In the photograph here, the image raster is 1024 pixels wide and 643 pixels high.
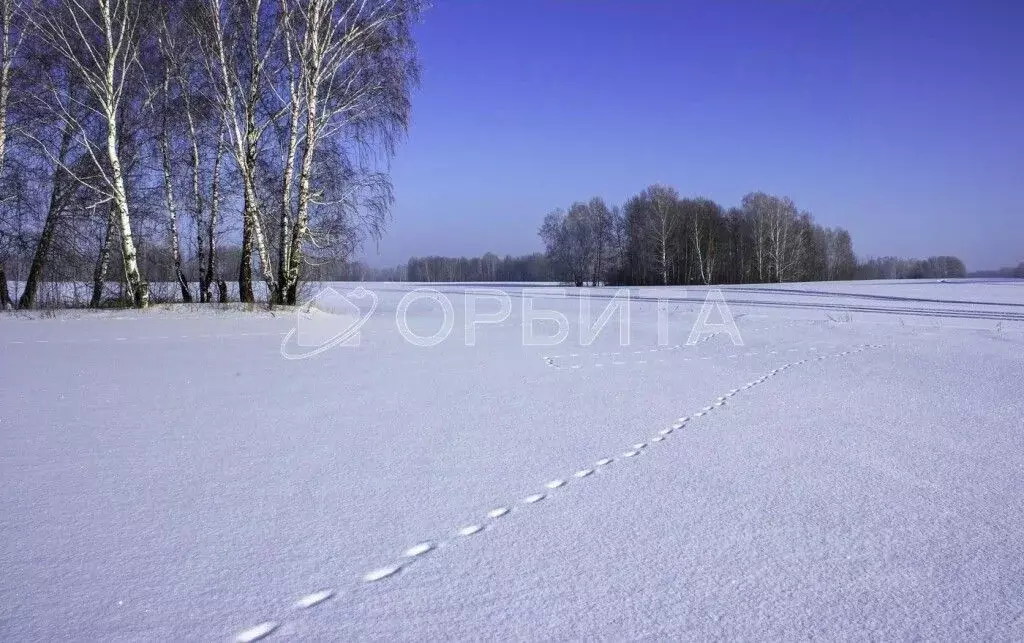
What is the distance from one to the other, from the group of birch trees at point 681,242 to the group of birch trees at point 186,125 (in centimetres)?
3915

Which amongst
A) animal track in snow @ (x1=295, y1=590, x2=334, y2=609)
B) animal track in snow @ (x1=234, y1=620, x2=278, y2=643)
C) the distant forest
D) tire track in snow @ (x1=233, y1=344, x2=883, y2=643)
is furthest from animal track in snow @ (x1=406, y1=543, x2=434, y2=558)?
the distant forest

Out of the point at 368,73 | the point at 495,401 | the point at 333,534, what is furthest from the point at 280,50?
the point at 333,534

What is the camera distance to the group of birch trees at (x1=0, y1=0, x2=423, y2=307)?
12.3 m

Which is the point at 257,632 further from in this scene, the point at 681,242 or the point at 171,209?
the point at 681,242

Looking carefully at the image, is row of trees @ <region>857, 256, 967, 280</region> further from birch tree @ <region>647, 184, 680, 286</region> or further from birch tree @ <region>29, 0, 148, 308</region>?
birch tree @ <region>29, 0, 148, 308</region>

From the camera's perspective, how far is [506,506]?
2.93m

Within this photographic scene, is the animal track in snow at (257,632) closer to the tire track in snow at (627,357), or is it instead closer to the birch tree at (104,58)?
the tire track in snow at (627,357)

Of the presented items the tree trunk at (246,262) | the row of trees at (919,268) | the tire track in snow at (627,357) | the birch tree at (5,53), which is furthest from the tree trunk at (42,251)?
the row of trees at (919,268)

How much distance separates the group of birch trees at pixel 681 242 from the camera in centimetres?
5144

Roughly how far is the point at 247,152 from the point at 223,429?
10.5m

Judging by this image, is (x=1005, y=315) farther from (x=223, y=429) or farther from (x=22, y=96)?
(x=22, y=96)

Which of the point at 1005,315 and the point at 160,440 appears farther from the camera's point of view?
the point at 1005,315

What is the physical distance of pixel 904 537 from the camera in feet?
8.51

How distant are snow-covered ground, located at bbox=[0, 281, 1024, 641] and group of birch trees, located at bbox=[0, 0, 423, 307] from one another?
754 cm
